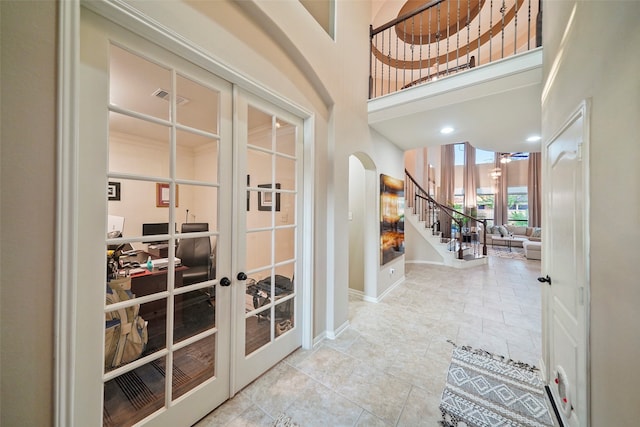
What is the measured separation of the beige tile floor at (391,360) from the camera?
1647 millimetres

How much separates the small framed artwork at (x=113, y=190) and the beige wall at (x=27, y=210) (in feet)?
0.88

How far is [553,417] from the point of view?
1.63 metres

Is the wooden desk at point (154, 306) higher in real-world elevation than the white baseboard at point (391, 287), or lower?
higher

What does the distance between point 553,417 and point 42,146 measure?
3391mm

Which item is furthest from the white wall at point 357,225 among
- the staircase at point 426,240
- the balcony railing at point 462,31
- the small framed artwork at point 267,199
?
the staircase at point 426,240

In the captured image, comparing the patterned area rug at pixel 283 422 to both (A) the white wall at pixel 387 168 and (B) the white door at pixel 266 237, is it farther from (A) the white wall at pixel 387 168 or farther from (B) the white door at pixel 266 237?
(A) the white wall at pixel 387 168

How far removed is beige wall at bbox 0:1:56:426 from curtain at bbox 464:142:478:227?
13030 mm

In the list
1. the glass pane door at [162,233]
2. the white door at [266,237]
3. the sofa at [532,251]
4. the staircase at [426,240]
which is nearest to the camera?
the glass pane door at [162,233]

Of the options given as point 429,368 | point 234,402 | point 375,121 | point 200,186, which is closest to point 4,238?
point 200,186

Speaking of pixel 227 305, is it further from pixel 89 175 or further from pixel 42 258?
pixel 89 175

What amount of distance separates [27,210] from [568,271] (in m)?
2.93

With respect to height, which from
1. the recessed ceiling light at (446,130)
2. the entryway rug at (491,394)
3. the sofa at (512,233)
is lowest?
the entryway rug at (491,394)

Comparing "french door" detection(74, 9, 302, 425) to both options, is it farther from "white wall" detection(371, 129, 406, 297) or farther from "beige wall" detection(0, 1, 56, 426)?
"white wall" detection(371, 129, 406, 297)

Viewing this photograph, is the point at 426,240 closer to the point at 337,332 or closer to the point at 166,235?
the point at 337,332
